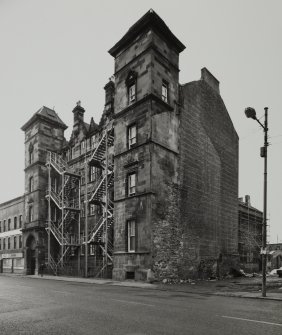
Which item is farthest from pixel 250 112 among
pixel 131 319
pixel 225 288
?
pixel 131 319

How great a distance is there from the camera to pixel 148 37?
81.9 feet

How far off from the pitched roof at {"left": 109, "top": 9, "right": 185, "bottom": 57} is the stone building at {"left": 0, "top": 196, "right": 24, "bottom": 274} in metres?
23.8

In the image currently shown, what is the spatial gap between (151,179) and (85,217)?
9.23 metres

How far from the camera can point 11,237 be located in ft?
142

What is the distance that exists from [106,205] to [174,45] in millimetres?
13728

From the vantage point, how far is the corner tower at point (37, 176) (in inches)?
1403

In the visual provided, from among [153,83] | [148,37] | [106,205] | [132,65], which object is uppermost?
[148,37]

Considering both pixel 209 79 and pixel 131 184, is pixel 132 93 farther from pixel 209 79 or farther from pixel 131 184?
pixel 209 79

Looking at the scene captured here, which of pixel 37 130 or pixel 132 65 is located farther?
pixel 37 130

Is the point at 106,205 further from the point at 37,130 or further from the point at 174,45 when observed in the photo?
the point at 37,130

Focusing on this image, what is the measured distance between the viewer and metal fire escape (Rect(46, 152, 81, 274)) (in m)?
31.8

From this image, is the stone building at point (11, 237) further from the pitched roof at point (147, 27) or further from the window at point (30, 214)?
the pitched roof at point (147, 27)

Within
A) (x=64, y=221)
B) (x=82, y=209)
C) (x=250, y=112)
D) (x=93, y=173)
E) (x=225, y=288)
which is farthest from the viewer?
(x=64, y=221)

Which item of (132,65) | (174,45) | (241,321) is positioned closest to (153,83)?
(132,65)
